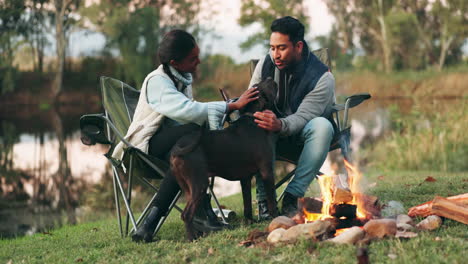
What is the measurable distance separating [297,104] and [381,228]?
1137 mm

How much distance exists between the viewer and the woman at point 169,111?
297 cm

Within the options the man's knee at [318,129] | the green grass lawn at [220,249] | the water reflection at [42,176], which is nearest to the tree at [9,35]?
the water reflection at [42,176]

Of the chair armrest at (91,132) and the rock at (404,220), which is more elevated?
the chair armrest at (91,132)

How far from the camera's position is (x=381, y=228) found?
2574 mm

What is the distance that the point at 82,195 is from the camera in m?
7.30

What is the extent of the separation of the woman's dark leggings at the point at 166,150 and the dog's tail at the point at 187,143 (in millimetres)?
152

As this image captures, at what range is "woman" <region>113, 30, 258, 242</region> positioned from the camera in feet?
9.75

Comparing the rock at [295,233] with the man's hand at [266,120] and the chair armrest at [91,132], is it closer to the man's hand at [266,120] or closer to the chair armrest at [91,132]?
the man's hand at [266,120]

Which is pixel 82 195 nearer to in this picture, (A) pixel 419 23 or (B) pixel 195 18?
(B) pixel 195 18

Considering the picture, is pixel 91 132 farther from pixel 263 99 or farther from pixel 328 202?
pixel 328 202

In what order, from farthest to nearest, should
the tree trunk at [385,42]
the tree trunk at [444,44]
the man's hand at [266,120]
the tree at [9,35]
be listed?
the tree trunk at [444,44] → the tree trunk at [385,42] → the tree at [9,35] → the man's hand at [266,120]

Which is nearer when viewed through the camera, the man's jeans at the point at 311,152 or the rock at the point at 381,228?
the rock at the point at 381,228

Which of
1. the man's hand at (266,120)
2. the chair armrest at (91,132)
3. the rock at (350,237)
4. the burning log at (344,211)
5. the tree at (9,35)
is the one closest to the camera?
the rock at (350,237)

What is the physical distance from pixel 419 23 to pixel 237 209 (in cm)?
3073
